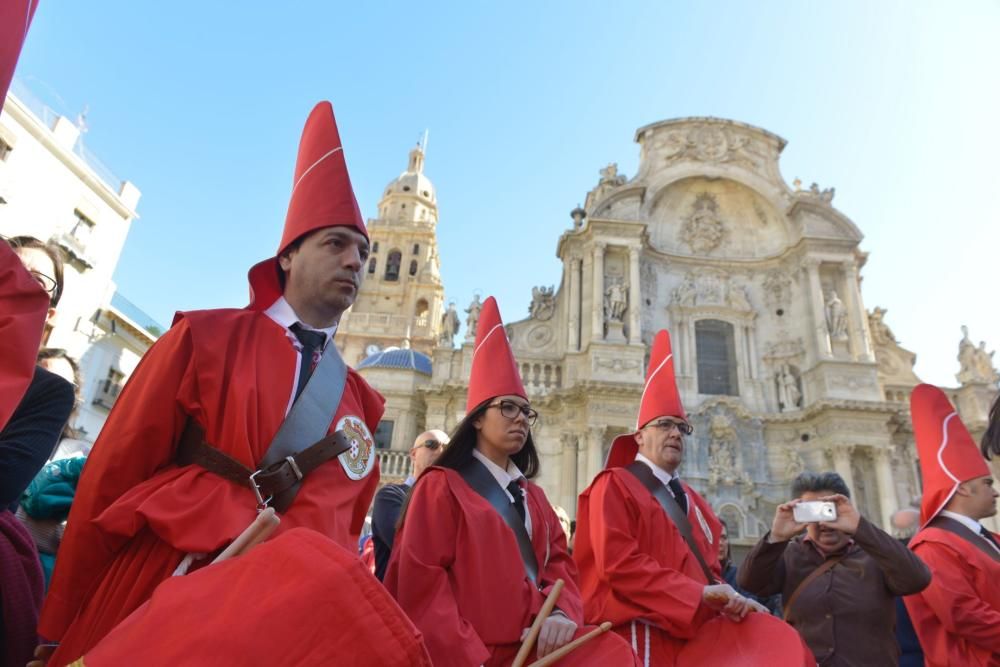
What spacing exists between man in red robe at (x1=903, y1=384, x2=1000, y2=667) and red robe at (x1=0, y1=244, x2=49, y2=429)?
4.83m

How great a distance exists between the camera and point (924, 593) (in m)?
4.17

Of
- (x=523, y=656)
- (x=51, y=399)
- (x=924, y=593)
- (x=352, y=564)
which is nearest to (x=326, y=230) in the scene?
(x=51, y=399)

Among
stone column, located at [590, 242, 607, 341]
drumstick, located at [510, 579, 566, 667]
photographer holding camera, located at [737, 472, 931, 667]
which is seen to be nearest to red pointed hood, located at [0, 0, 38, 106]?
drumstick, located at [510, 579, 566, 667]

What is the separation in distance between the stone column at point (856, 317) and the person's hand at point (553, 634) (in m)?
18.9

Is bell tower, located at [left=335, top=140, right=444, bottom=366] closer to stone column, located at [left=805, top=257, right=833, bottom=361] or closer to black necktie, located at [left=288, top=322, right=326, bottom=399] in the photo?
stone column, located at [left=805, top=257, right=833, bottom=361]

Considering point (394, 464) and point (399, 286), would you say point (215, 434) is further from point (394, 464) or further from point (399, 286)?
point (399, 286)

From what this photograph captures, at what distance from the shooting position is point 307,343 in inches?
94.5

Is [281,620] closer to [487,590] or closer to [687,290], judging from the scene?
[487,590]

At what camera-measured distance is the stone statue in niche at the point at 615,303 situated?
18.9m

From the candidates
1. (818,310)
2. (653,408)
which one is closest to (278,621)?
(653,408)

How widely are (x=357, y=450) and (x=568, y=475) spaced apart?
15.1 meters

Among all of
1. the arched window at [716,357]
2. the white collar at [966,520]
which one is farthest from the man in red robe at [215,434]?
the arched window at [716,357]

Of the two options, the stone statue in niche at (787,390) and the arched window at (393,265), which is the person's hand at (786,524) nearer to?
the stone statue in niche at (787,390)

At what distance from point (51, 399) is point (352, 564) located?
174 cm
